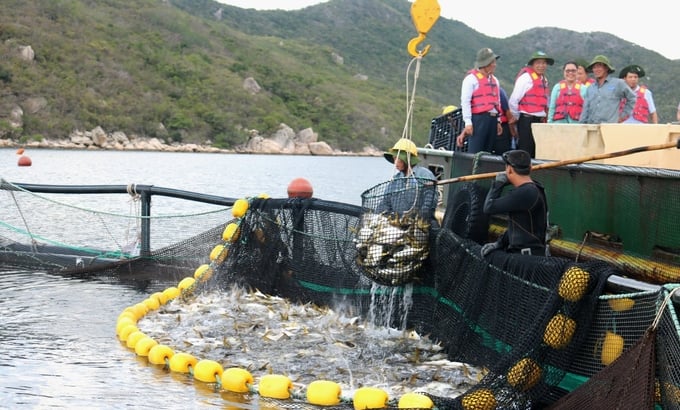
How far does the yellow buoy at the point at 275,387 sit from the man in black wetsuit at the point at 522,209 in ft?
6.47

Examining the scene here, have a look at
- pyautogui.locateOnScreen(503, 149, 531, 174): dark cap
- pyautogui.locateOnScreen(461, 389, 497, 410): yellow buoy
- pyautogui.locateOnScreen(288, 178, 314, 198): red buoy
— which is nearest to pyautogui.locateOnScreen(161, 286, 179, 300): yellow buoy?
pyautogui.locateOnScreen(288, 178, 314, 198): red buoy

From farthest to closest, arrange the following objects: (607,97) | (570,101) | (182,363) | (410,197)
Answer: (570,101), (607,97), (410,197), (182,363)

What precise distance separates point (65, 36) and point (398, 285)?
4757 inches

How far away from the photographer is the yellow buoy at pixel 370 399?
22.9 ft

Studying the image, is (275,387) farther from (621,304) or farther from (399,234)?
(621,304)

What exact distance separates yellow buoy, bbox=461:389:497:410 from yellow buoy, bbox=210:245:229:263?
486 centimetres

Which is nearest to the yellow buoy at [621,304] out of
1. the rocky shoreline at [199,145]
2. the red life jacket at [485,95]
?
the red life jacket at [485,95]

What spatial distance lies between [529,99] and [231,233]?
184 inches

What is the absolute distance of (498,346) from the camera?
716 cm

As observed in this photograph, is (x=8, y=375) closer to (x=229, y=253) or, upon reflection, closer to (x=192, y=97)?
(x=229, y=253)

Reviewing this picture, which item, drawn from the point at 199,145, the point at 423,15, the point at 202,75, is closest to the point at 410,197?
the point at 423,15

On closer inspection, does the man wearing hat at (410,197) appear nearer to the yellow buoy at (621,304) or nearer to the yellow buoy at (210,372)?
the yellow buoy at (210,372)

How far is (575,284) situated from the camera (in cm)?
601

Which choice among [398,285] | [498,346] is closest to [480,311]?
[498,346]
